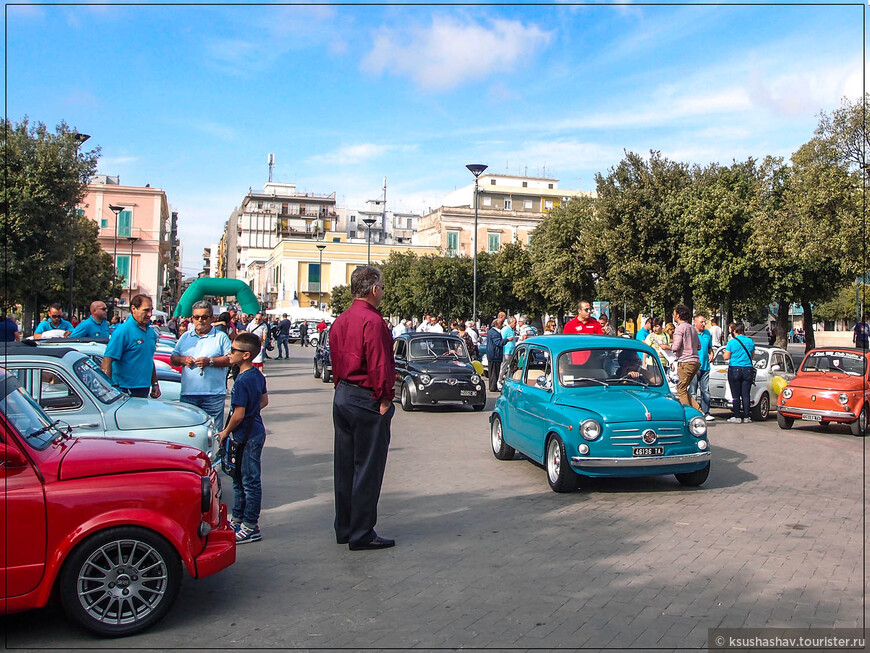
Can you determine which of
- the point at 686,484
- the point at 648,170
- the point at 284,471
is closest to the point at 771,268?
the point at 648,170

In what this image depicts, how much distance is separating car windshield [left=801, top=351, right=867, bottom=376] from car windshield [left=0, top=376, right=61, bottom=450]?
13.9 m

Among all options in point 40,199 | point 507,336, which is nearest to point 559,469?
point 507,336

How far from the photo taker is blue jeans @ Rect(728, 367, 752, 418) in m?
15.2

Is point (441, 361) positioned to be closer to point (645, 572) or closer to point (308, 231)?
A: point (645, 572)

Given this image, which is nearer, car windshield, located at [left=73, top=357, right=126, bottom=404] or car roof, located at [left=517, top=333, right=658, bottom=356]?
car windshield, located at [left=73, top=357, right=126, bottom=404]

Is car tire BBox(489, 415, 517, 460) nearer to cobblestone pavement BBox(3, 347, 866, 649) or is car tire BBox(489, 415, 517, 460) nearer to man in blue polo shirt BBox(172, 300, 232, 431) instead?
cobblestone pavement BBox(3, 347, 866, 649)

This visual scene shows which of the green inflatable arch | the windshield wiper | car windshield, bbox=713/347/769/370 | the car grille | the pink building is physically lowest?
the car grille

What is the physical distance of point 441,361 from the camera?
17797 mm

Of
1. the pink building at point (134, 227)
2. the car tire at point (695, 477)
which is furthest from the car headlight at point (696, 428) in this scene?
the pink building at point (134, 227)

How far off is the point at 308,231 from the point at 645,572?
122921 millimetres

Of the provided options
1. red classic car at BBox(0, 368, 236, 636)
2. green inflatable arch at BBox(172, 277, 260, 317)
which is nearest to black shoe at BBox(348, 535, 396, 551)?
red classic car at BBox(0, 368, 236, 636)

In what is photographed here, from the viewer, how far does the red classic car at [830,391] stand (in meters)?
13.9

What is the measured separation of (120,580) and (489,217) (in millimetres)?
86027

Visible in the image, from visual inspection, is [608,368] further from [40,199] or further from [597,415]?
[40,199]
